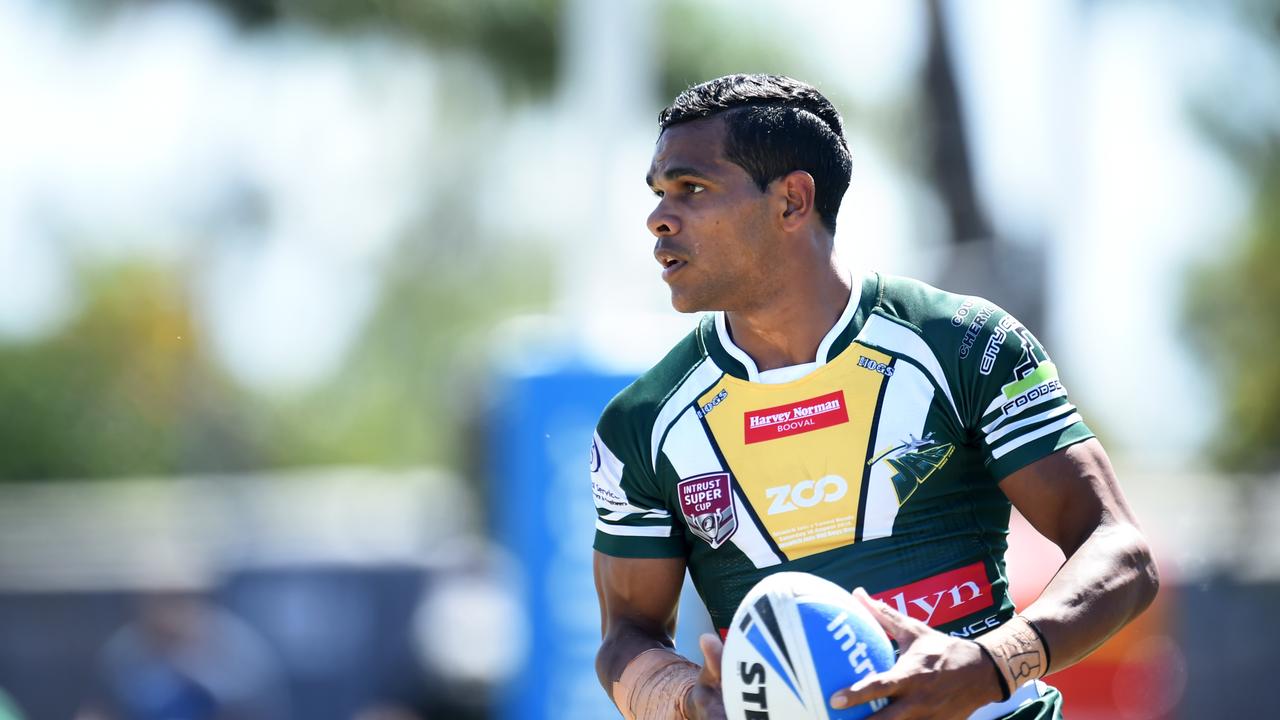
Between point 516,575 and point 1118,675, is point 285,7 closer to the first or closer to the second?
point 516,575

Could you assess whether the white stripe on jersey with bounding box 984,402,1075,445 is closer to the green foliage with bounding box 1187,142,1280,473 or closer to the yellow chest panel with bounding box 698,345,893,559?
the yellow chest panel with bounding box 698,345,893,559

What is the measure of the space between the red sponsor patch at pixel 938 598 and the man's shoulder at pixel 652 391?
785mm

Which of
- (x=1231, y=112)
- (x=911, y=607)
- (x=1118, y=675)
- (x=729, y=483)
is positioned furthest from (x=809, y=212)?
(x=1231, y=112)

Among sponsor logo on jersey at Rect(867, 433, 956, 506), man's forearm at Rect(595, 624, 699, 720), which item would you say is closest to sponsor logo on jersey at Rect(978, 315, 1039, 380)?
sponsor logo on jersey at Rect(867, 433, 956, 506)

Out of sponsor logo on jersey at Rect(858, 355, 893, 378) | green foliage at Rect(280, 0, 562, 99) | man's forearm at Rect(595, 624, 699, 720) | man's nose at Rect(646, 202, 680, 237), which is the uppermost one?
green foliage at Rect(280, 0, 562, 99)

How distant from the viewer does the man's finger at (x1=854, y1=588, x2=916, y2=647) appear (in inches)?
142

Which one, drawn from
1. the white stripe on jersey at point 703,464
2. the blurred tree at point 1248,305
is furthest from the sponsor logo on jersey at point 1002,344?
the blurred tree at point 1248,305

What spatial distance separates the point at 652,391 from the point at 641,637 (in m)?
0.66

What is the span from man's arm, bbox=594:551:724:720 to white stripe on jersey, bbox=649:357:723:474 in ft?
0.99

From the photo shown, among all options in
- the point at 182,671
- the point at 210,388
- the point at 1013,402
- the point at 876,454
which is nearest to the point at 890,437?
the point at 876,454

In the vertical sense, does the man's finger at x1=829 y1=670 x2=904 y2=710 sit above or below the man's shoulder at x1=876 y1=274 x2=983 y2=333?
below

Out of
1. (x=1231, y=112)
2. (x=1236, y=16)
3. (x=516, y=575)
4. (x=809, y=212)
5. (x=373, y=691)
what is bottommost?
(x=373, y=691)

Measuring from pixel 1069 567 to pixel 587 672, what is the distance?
6755 mm

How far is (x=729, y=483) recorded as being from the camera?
13.8 ft
